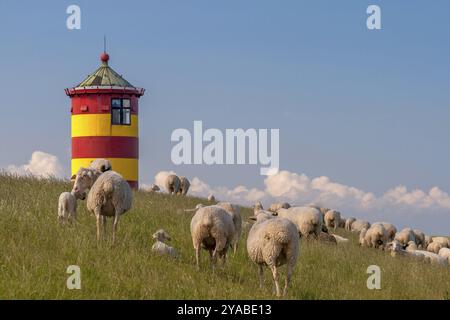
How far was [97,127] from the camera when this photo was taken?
29922mm

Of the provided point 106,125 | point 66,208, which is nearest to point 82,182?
point 66,208

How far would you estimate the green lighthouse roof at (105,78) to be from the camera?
30.6 metres

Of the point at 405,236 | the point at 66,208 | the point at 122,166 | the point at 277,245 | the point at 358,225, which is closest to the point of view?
the point at 277,245

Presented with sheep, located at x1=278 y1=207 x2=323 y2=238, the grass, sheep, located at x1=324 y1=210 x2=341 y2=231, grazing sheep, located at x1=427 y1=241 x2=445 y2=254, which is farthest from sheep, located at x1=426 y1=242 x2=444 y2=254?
the grass

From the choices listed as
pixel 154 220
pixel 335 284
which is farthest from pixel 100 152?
pixel 335 284

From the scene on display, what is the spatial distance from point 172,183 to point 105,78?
19.2 feet

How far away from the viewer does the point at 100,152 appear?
97.5 ft

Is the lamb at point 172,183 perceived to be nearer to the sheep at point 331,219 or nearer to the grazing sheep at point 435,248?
the sheep at point 331,219

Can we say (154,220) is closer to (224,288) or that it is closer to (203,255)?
(203,255)

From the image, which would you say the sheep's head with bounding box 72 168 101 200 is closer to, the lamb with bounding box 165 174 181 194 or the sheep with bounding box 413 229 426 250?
the lamb with bounding box 165 174 181 194

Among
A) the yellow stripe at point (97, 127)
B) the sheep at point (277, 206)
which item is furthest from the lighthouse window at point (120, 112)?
the sheep at point (277, 206)

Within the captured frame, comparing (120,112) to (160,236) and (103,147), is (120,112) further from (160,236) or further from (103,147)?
(160,236)

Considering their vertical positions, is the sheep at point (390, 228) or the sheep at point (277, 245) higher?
the sheep at point (277, 245)

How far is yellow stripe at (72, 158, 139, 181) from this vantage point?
2973cm
